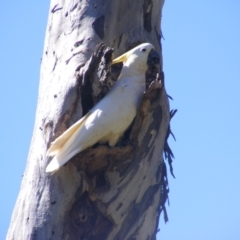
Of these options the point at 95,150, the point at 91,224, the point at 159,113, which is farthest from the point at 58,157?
the point at 159,113

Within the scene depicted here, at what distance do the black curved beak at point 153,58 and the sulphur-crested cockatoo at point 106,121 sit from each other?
5cm

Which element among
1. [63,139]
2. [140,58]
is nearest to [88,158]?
[63,139]

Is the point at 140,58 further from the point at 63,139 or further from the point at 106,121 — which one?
the point at 63,139

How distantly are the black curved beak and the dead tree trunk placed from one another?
0.13m

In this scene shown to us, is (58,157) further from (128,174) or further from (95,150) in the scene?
(128,174)

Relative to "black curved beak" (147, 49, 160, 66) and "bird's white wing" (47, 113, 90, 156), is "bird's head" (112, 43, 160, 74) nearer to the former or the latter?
"black curved beak" (147, 49, 160, 66)

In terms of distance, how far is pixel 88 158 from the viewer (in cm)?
220

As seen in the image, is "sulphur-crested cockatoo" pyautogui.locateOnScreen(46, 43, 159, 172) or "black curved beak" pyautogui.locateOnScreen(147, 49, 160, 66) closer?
"sulphur-crested cockatoo" pyautogui.locateOnScreen(46, 43, 159, 172)

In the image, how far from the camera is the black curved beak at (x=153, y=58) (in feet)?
7.87

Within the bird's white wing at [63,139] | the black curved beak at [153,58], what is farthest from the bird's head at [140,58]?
the bird's white wing at [63,139]

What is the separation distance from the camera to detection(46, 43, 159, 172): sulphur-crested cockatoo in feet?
6.99

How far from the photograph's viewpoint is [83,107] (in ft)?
7.41

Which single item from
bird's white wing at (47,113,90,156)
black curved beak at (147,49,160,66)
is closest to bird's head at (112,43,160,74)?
black curved beak at (147,49,160,66)

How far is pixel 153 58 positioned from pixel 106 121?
389 mm
